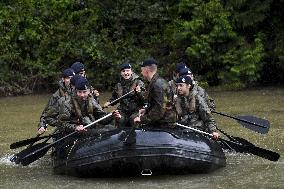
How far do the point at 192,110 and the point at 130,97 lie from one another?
0.95 metres

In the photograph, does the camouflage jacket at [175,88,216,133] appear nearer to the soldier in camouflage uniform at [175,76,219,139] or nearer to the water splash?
the soldier in camouflage uniform at [175,76,219,139]

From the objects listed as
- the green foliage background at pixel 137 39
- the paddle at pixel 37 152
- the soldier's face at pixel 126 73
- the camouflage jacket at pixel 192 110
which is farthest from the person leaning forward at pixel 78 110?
the green foliage background at pixel 137 39

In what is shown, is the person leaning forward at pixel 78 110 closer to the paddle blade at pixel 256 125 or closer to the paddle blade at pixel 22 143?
the paddle blade at pixel 22 143

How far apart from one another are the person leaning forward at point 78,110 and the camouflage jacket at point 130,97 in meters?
0.73

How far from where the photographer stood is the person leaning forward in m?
9.58

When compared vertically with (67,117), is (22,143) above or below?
below

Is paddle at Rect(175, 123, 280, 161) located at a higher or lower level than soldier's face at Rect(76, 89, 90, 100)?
lower

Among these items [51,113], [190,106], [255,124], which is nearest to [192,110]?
[190,106]

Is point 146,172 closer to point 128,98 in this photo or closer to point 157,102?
point 157,102

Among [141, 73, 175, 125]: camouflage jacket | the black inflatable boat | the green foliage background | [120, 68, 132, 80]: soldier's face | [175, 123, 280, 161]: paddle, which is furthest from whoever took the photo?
the green foliage background

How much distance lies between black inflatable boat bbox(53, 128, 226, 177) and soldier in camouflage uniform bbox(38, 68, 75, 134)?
1405 mm

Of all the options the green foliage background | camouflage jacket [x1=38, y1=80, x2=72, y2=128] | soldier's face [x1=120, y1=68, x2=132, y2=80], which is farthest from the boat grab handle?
the green foliage background

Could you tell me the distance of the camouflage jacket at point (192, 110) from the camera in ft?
33.1

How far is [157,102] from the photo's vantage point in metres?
8.86
